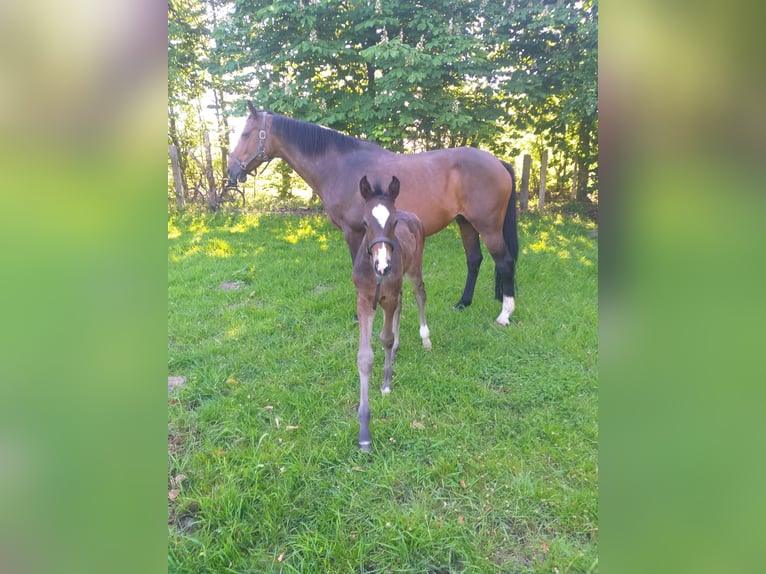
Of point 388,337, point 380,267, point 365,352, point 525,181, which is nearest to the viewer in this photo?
point 380,267

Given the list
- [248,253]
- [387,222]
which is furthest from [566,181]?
[387,222]

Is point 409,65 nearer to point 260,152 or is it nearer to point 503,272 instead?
point 260,152

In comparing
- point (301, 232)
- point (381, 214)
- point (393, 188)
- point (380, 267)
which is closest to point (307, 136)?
point (393, 188)

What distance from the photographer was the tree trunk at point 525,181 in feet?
35.3

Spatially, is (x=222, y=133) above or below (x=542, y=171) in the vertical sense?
above

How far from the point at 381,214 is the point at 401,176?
7.55 ft

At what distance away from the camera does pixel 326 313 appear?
4660mm

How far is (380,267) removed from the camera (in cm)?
232

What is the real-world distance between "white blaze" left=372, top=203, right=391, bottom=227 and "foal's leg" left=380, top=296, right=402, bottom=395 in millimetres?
695

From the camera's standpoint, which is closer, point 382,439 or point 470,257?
point 382,439

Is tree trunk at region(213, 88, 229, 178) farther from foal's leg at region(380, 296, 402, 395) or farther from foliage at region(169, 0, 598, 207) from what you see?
foal's leg at region(380, 296, 402, 395)

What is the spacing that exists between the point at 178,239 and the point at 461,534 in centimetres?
763
